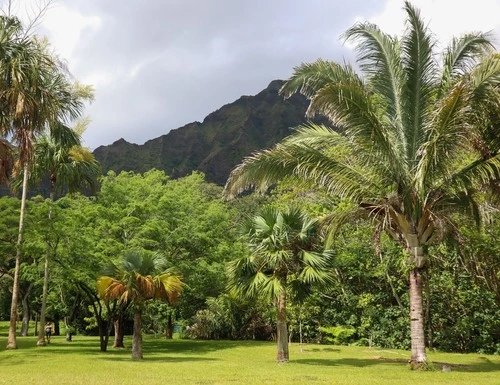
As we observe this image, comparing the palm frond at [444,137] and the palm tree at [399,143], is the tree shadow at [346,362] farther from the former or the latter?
the palm frond at [444,137]

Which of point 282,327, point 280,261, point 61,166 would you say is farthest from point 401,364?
point 61,166

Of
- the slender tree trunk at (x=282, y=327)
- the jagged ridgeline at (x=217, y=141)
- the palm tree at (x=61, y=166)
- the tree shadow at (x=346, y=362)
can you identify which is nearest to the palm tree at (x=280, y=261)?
the slender tree trunk at (x=282, y=327)

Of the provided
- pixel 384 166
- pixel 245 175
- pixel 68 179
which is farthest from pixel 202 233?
pixel 384 166

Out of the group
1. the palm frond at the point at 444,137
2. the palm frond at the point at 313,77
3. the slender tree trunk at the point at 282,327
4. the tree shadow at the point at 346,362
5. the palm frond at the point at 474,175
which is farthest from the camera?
the tree shadow at the point at 346,362

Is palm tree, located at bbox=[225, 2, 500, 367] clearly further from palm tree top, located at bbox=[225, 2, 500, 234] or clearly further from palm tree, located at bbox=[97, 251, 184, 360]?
palm tree, located at bbox=[97, 251, 184, 360]

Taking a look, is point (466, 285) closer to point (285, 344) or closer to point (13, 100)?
point (285, 344)

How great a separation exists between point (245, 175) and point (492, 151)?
6495mm

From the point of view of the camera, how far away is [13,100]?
573 inches

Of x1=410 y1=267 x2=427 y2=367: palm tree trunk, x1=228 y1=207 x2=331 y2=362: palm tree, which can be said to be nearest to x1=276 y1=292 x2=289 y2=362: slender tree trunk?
x1=228 y1=207 x2=331 y2=362: palm tree

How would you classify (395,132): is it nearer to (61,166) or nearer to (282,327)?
(282,327)

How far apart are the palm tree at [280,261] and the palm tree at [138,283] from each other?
2208mm

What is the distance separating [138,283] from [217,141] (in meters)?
85.3

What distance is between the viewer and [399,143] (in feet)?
46.6

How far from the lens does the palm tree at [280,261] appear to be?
15711mm
